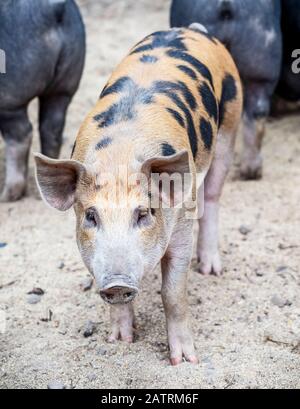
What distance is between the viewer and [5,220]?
5.23m

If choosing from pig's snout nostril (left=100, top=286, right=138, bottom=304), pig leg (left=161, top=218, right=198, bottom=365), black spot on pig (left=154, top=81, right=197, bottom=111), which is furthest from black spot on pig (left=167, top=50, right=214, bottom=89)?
pig's snout nostril (left=100, top=286, right=138, bottom=304)

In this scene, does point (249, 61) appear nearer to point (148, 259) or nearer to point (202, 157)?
point (202, 157)

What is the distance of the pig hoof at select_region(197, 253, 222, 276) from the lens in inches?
177

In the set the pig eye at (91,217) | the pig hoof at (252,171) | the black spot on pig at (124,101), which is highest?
the black spot on pig at (124,101)

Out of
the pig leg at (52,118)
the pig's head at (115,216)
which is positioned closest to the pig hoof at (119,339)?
the pig's head at (115,216)

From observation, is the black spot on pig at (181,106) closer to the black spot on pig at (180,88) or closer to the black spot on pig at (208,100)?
the black spot on pig at (180,88)

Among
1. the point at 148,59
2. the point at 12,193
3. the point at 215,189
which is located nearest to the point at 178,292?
the point at 215,189

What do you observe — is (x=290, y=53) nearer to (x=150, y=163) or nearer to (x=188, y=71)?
(x=188, y=71)

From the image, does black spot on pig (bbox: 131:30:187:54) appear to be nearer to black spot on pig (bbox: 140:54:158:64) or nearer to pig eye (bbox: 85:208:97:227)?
black spot on pig (bbox: 140:54:158:64)

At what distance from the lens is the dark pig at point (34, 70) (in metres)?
5.01

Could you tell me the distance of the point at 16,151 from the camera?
17.5 feet

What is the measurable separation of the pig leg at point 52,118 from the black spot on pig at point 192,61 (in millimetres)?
1618

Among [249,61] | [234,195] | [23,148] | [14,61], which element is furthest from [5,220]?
[249,61]

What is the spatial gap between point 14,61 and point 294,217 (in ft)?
6.49
